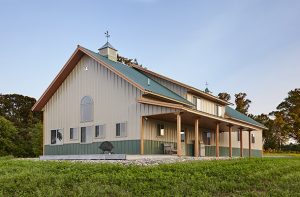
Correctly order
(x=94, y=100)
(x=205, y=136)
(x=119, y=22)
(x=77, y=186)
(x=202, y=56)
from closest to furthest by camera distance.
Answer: (x=77, y=186) → (x=119, y=22) → (x=202, y=56) → (x=94, y=100) → (x=205, y=136)

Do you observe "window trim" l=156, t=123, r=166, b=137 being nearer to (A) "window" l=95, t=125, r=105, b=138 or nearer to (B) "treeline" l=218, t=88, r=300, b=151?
(A) "window" l=95, t=125, r=105, b=138

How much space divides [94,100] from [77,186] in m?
12.9

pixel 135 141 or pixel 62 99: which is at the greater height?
pixel 62 99

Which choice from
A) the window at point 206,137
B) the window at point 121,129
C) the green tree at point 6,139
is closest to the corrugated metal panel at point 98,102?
the window at point 121,129

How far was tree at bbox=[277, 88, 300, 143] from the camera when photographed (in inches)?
2307

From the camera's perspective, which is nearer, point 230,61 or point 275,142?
point 230,61

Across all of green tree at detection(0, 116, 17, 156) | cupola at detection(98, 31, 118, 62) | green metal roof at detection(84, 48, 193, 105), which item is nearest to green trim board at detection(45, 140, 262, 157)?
green metal roof at detection(84, 48, 193, 105)

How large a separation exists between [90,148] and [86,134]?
3.37 feet

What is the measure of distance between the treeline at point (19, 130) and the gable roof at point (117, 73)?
56.2 feet

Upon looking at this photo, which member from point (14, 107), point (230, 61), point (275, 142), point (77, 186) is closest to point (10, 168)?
point (77, 186)

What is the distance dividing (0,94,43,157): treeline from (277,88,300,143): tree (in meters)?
33.8

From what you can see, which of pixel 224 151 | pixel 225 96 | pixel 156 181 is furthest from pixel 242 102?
pixel 156 181

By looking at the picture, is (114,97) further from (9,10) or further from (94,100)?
(9,10)

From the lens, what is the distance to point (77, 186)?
13875 mm
